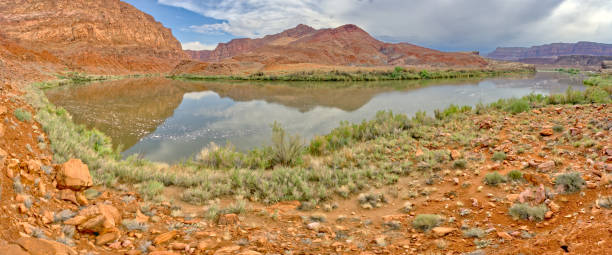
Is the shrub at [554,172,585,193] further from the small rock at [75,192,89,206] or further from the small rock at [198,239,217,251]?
the small rock at [75,192,89,206]

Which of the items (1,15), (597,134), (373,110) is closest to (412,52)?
(373,110)

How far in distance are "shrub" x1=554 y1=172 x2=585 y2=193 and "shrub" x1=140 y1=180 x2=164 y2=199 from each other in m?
5.76

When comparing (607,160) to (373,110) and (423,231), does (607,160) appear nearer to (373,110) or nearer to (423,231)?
(423,231)

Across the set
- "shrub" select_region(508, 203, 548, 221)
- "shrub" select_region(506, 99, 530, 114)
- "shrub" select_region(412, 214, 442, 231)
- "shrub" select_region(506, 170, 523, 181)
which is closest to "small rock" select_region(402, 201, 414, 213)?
"shrub" select_region(412, 214, 442, 231)

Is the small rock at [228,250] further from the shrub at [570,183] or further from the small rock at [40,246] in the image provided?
the shrub at [570,183]

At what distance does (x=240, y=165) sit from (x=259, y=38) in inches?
8089

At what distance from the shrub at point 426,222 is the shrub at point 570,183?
68.7 inches

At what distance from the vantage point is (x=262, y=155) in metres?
7.58

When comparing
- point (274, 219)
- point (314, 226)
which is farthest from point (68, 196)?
point (314, 226)

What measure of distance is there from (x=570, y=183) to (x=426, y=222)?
6.84 feet

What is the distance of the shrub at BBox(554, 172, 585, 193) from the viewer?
364 cm

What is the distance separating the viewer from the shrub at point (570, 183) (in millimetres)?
3645

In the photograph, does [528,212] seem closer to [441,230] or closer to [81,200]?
[441,230]

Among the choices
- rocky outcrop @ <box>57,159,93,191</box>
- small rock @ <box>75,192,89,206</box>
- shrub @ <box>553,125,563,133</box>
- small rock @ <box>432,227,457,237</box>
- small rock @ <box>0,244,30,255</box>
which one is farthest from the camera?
shrub @ <box>553,125,563,133</box>
